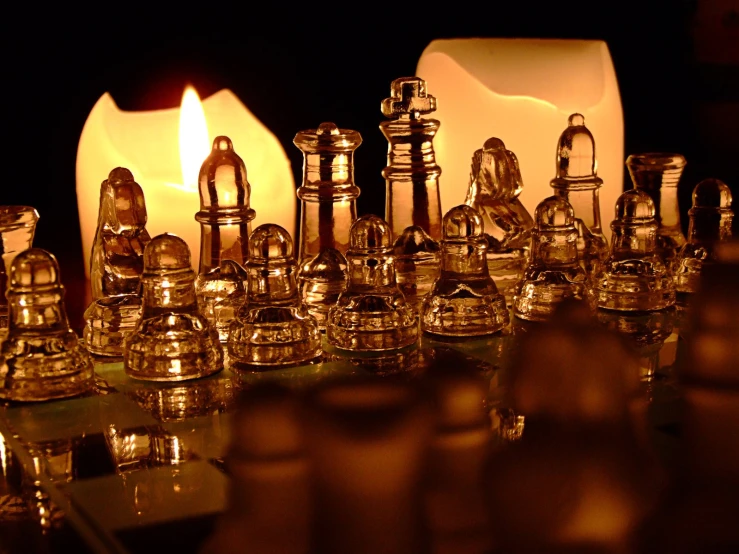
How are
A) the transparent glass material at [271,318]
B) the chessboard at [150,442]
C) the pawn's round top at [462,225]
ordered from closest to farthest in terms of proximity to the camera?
the chessboard at [150,442] → the transparent glass material at [271,318] → the pawn's round top at [462,225]

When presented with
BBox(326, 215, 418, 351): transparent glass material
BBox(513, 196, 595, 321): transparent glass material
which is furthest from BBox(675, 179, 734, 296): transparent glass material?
BBox(326, 215, 418, 351): transparent glass material

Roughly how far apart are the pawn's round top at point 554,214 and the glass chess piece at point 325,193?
313mm

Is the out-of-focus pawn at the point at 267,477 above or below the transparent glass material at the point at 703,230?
below

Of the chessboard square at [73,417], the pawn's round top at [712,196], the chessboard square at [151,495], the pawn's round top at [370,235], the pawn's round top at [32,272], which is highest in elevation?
the pawn's round top at [712,196]

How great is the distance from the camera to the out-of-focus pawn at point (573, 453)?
2.40 ft

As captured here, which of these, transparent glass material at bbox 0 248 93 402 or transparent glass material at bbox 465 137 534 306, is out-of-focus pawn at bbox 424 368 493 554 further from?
transparent glass material at bbox 465 137 534 306

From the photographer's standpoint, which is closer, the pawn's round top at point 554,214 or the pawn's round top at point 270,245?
the pawn's round top at point 270,245

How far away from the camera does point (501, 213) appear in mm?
1787

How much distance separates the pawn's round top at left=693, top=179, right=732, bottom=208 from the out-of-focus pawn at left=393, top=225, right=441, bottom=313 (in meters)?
0.49

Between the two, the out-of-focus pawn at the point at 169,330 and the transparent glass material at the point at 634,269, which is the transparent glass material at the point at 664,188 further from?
the out-of-focus pawn at the point at 169,330

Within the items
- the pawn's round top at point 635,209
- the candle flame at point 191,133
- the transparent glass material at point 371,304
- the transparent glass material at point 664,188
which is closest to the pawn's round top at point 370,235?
the transparent glass material at point 371,304

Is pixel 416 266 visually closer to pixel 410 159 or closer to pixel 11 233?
pixel 410 159

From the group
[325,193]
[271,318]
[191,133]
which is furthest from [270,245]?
[191,133]

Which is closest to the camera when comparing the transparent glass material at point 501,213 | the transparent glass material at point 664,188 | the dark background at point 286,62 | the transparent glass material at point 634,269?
the transparent glass material at point 634,269
